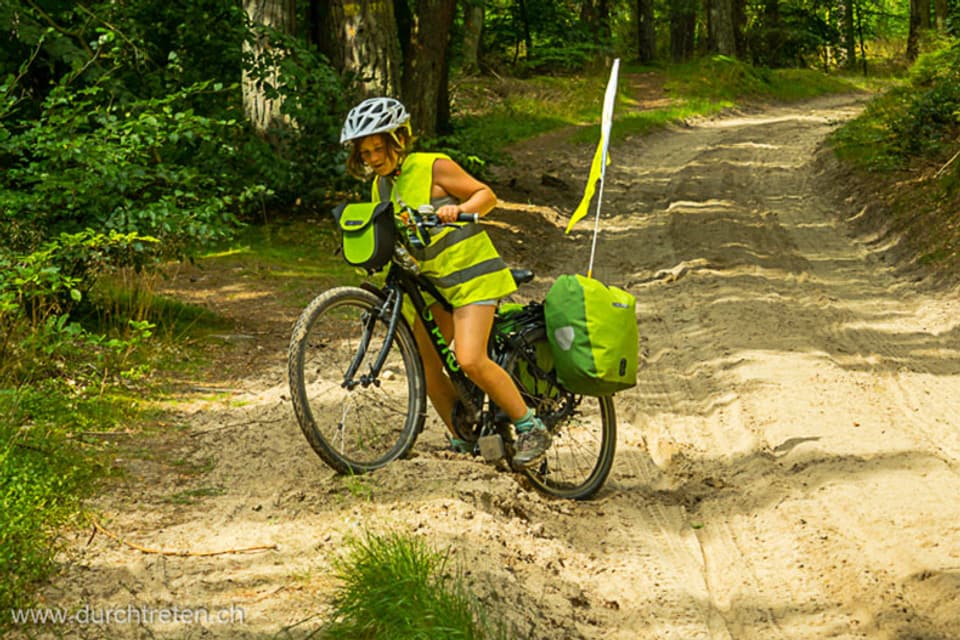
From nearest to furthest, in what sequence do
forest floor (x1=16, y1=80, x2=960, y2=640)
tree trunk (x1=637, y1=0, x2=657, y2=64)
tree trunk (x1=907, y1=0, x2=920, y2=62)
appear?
forest floor (x1=16, y1=80, x2=960, y2=640) < tree trunk (x1=907, y1=0, x2=920, y2=62) < tree trunk (x1=637, y1=0, x2=657, y2=64)

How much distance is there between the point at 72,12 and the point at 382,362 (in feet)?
17.7

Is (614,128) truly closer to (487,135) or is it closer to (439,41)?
(487,135)

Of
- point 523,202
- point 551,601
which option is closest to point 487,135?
point 523,202

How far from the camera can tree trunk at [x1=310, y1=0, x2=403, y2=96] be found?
1252 cm

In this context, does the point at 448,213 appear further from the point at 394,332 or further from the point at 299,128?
the point at 299,128

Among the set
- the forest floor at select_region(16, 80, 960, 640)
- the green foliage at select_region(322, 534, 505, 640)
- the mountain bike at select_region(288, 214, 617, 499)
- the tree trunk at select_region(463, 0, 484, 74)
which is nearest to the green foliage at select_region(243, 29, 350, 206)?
the forest floor at select_region(16, 80, 960, 640)

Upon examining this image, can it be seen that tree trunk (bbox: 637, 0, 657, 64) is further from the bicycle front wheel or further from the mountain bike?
the bicycle front wheel

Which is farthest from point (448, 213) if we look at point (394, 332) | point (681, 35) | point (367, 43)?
point (681, 35)

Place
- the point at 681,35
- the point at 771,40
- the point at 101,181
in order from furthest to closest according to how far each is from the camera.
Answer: the point at 771,40 → the point at 681,35 → the point at 101,181

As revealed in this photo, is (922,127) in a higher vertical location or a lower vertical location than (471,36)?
lower

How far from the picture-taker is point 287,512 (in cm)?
503

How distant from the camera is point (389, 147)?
5.11 m

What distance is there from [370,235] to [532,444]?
146 centimetres

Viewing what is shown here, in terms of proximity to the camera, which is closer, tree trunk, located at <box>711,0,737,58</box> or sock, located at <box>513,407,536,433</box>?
sock, located at <box>513,407,536,433</box>
